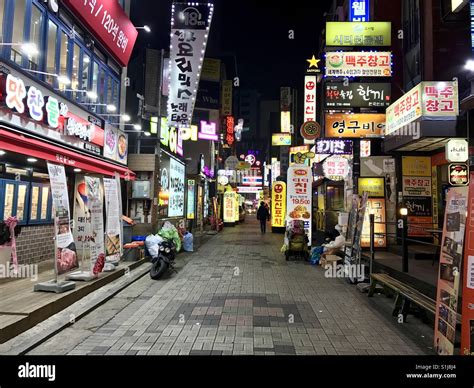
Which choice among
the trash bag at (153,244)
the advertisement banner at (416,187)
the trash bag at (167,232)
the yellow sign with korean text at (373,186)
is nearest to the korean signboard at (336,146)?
the yellow sign with korean text at (373,186)

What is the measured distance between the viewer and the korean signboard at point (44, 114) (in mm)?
7020

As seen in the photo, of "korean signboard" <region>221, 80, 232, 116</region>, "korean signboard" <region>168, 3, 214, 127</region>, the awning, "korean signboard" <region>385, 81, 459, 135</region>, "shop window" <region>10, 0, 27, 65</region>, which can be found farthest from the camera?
"korean signboard" <region>221, 80, 232, 116</region>

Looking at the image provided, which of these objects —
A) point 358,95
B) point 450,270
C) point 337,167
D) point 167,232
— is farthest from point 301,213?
point 450,270

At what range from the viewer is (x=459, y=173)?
375 inches

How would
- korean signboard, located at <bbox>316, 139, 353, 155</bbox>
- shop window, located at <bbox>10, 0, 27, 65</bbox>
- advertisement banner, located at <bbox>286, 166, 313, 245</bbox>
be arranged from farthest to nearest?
advertisement banner, located at <bbox>286, 166, 313, 245</bbox> < korean signboard, located at <bbox>316, 139, 353, 155</bbox> < shop window, located at <bbox>10, 0, 27, 65</bbox>

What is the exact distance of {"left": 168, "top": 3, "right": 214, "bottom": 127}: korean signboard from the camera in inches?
468

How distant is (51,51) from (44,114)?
8.09ft

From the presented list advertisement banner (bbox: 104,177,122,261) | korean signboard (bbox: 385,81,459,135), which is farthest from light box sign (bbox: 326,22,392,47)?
advertisement banner (bbox: 104,177,122,261)

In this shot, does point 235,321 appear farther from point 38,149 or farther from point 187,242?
point 187,242

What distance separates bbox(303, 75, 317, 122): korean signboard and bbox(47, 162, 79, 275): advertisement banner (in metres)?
19.2

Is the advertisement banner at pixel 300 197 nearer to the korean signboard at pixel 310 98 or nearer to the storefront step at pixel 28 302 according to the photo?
the storefront step at pixel 28 302

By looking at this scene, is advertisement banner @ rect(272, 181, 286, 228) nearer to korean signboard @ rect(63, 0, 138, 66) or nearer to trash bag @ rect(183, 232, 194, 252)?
trash bag @ rect(183, 232, 194, 252)
